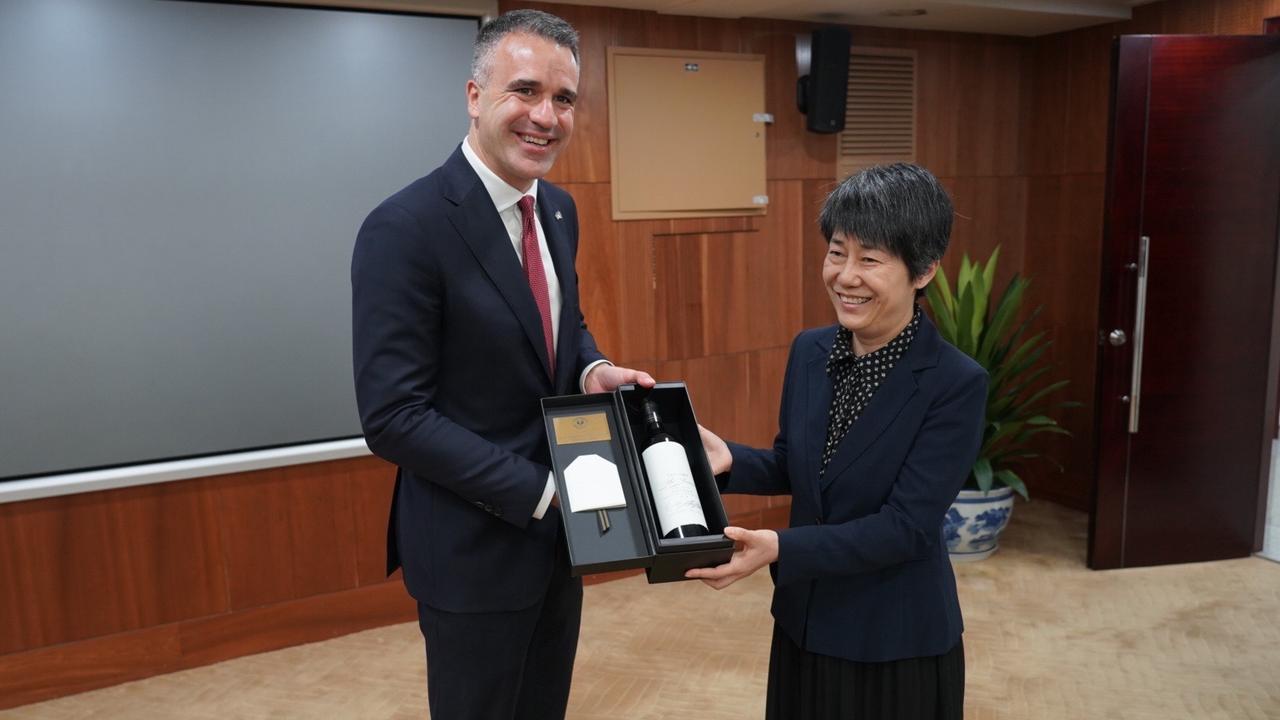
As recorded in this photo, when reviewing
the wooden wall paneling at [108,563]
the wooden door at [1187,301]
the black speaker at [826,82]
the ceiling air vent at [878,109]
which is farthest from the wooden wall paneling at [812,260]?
the wooden wall paneling at [108,563]

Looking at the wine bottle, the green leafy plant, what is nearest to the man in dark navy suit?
the wine bottle

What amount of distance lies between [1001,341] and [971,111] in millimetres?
1289

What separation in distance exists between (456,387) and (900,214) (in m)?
0.86

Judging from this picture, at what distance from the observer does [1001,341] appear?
5.54 meters

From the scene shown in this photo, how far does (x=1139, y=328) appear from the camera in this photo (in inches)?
173

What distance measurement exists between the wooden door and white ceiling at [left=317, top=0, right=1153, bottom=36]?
638 millimetres

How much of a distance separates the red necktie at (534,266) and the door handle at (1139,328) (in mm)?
3402

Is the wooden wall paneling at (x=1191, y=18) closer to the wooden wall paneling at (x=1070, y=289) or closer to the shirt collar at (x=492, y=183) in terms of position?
the wooden wall paneling at (x=1070, y=289)

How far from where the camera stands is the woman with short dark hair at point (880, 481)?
168cm

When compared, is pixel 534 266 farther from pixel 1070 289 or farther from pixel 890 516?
pixel 1070 289

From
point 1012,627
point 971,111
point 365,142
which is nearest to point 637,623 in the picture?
point 1012,627

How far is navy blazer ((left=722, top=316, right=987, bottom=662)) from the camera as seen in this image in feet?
5.54

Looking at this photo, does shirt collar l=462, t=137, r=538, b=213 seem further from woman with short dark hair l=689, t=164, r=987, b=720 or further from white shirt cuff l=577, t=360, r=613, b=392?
woman with short dark hair l=689, t=164, r=987, b=720

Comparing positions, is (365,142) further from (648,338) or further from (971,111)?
(971,111)
